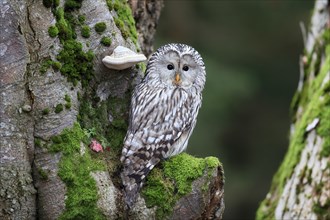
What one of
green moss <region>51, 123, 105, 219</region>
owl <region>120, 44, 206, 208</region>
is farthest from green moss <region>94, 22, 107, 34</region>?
green moss <region>51, 123, 105, 219</region>

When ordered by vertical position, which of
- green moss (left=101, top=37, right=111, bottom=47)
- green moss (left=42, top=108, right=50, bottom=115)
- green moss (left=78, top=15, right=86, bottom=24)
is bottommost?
green moss (left=42, top=108, right=50, bottom=115)

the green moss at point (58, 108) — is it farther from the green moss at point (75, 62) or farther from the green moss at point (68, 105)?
the green moss at point (75, 62)

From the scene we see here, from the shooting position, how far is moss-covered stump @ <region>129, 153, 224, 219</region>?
17.4ft

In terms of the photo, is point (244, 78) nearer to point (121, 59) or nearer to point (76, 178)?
point (121, 59)

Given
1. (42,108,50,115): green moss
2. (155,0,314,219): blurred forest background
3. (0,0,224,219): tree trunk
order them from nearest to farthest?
(0,0,224,219): tree trunk → (42,108,50,115): green moss → (155,0,314,219): blurred forest background

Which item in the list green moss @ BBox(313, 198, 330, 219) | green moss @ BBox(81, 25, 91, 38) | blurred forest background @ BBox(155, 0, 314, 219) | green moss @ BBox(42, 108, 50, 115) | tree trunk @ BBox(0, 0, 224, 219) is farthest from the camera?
blurred forest background @ BBox(155, 0, 314, 219)

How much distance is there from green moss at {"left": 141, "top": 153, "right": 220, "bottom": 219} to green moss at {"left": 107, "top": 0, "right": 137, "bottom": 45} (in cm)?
112

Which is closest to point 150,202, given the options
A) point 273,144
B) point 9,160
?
point 9,160

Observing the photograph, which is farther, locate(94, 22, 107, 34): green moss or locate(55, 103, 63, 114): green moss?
locate(94, 22, 107, 34): green moss

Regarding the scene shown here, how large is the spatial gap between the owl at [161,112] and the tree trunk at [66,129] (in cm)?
9

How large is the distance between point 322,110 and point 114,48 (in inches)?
66.5

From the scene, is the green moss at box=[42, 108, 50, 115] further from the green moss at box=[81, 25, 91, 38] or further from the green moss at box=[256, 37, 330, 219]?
the green moss at box=[256, 37, 330, 219]

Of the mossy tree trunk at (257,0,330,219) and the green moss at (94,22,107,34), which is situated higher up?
the green moss at (94,22,107,34)

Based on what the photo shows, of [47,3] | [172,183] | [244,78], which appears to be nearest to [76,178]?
[172,183]
